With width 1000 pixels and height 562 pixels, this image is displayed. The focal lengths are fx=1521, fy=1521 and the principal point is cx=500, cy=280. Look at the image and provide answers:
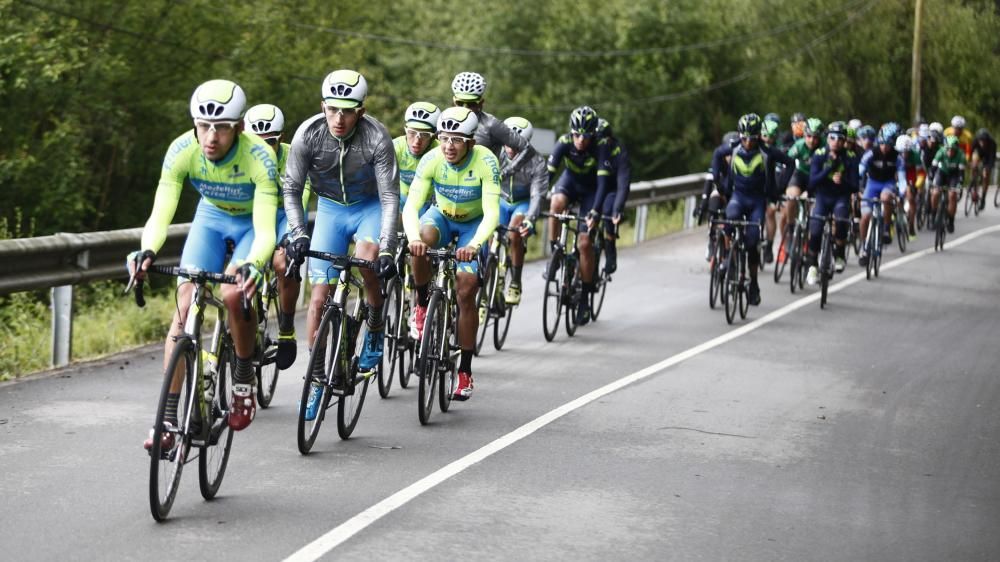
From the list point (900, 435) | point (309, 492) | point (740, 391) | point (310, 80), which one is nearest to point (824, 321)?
point (740, 391)

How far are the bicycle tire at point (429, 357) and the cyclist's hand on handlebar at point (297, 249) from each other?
134 cm

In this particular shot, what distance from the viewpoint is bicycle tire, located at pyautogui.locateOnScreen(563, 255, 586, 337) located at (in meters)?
14.6

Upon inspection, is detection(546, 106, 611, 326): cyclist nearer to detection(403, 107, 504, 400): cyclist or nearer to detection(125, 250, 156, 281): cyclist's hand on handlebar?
detection(403, 107, 504, 400): cyclist

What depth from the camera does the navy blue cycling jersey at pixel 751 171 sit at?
1694 cm

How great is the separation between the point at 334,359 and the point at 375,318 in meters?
1.11

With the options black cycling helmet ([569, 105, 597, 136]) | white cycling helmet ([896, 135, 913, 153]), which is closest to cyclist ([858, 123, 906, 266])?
white cycling helmet ([896, 135, 913, 153])

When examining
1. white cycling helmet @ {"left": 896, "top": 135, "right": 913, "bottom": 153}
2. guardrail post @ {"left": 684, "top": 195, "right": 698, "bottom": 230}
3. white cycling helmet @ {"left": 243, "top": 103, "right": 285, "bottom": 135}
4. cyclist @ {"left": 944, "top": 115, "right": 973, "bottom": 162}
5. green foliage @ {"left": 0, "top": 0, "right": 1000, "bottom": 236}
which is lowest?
guardrail post @ {"left": 684, "top": 195, "right": 698, "bottom": 230}

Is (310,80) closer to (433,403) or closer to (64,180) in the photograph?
(64,180)

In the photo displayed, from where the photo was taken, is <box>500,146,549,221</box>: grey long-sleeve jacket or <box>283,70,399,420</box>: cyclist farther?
<box>500,146,549,221</box>: grey long-sleeve jacket

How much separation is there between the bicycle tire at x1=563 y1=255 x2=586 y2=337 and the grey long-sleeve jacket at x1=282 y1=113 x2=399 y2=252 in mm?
4894

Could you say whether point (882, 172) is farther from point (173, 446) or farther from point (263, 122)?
point (173, 446)

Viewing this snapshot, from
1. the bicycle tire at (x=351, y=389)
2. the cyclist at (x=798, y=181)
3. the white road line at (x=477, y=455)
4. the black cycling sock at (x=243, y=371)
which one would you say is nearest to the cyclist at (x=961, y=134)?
the cyclist at (x=798, y=181)

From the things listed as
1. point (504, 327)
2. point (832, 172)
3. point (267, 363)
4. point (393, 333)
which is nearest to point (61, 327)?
point (267, 363)

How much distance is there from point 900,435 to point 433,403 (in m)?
3.26
